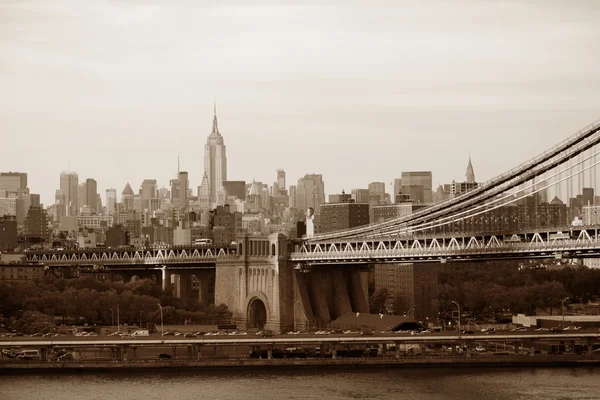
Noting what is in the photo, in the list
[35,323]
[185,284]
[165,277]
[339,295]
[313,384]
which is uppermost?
[165,277]

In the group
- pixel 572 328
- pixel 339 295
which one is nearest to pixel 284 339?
pixel 572 328

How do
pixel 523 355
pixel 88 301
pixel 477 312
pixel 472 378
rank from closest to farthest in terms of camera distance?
pixel 472 378
pixel 523 355
pixel 88 301
pixel 477 312

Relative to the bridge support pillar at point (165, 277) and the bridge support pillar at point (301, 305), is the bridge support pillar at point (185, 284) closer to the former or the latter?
the bridge support pillar at point (165, 277)

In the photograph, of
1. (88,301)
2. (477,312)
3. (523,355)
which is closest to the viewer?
(523,355)

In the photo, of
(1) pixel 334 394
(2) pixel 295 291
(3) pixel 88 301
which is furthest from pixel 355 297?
(1) pixel 334 394

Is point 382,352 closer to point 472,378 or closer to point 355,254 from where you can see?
point 472,378

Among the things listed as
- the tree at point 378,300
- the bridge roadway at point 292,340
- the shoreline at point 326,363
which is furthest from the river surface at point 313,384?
the tree at point 378,300

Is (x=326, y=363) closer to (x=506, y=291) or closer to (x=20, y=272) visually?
(x=20, y=272)
